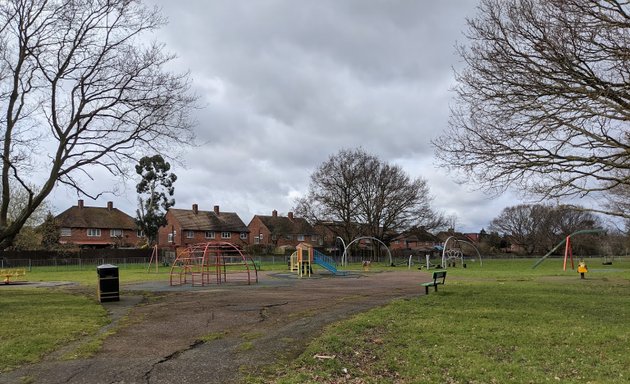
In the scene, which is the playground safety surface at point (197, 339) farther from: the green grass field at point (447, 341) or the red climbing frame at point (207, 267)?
the red climbing frame at point (207, 267)

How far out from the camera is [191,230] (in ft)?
256

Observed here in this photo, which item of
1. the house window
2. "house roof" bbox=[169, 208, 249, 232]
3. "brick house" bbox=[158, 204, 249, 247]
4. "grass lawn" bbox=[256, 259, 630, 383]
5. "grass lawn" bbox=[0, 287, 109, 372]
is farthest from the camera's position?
"house roof" bbox=[169, 208, 249, 232]

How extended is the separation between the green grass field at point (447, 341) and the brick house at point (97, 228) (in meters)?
61.2

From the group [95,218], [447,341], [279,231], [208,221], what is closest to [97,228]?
[95,218]

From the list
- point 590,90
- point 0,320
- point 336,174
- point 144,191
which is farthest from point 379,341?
point 144,191

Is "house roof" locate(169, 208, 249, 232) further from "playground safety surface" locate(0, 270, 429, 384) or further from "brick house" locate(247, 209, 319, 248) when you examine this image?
"playground safety surface" locate(0, 270, 429, 384)

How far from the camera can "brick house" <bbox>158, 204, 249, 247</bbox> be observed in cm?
7800

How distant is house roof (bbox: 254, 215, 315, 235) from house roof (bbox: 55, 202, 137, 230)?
22.4 m

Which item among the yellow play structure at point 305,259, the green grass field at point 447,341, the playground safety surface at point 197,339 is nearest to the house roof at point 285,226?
the yellow play structure at point 305,259

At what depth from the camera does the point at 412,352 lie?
8883mm

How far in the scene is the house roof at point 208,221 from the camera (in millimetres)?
78750

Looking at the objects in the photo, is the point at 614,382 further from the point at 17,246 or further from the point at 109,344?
the point at 17,246

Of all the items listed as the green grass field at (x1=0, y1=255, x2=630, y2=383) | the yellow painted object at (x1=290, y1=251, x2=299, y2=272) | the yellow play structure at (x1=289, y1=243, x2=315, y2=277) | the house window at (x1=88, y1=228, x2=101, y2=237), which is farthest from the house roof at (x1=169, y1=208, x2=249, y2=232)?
the green grass field at (x1=0, y1=255, x2=630, y2=383)

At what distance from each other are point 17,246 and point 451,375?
59.3 m
